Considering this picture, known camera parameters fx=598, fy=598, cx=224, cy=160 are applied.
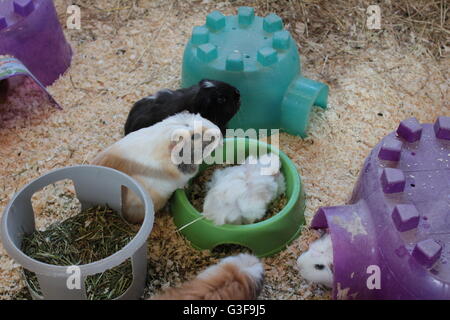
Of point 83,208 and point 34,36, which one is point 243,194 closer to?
point 83,208

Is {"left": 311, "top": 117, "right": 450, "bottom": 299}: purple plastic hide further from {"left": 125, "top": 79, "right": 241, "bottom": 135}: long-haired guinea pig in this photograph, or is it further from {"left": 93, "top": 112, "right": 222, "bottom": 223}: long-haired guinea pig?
{"left": 125, "top": 79, "right": 241, "bottom": 135}: long-haired guinea pig

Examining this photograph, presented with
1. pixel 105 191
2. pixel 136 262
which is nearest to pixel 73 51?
pixel 105 191

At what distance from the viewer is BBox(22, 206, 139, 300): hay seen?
2.15 m

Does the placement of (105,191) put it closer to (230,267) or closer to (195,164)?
(195,164)

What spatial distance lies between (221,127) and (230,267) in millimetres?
996

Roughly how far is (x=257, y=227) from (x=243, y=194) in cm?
14

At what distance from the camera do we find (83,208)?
248 centimetres

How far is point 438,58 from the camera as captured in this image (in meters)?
3.40

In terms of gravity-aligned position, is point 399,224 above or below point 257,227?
above

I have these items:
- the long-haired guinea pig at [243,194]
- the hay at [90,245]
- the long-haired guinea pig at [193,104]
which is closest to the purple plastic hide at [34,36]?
the long-haired guinea pig at [193,104]

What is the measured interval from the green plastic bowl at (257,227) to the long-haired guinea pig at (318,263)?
0.49 feet

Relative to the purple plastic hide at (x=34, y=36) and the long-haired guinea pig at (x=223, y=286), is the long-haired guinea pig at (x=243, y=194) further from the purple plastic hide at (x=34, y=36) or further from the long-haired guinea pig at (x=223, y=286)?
the purple plastic hide at (x=34, y=36)

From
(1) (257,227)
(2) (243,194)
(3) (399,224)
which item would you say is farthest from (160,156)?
(3) (399,224)

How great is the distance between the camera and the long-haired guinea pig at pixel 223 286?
1.82 meters
